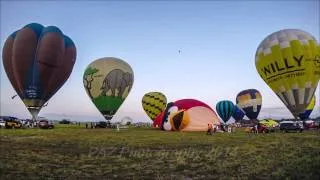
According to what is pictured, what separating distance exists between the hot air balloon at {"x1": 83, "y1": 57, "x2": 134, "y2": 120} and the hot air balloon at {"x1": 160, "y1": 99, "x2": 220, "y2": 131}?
34.6ft

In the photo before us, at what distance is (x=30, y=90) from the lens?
46750 millimetres

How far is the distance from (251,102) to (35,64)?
3973 centimetres

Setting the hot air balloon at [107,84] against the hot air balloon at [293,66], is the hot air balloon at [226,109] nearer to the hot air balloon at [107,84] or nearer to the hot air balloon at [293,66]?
the hot air balloon at [107,84]

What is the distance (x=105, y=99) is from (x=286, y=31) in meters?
27.1

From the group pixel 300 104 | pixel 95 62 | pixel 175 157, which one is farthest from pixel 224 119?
pixel 175 157

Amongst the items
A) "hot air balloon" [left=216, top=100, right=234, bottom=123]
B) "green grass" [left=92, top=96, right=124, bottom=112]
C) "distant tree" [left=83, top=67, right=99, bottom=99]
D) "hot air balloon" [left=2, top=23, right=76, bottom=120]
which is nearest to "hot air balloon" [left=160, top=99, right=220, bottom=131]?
"green grass" [left=92, top=96, right=124, bottom=112]

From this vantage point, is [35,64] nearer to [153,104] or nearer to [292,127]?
[153,104]

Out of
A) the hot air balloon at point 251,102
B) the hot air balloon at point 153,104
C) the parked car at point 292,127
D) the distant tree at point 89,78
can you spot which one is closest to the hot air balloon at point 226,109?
the hot air balloon at point 251,102

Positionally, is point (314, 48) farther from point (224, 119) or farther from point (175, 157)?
point (224, 119)

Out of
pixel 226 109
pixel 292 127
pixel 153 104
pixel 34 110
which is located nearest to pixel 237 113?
pixel 226 109

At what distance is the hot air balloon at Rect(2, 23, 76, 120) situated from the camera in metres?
46.6

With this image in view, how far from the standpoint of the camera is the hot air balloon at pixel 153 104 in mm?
70938

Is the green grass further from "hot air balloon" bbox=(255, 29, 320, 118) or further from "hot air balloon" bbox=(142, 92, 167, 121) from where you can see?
"hot air balloon" bbox=(255, 29, 320, 118)

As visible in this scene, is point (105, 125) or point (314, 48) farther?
point (105, 125)
